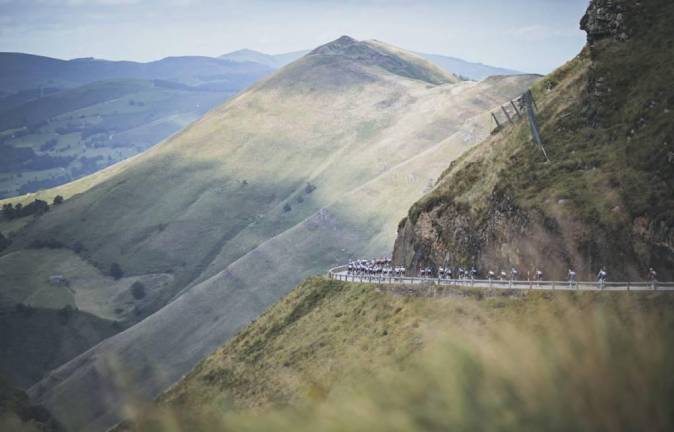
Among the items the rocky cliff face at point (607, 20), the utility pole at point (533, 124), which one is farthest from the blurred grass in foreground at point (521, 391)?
the rocky cliff face at point (607, 20)

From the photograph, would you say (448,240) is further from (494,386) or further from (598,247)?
(494,386)

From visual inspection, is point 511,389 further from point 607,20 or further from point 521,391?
point 607,20

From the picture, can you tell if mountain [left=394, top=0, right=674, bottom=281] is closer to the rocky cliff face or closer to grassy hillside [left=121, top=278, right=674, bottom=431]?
the rocky cliff face

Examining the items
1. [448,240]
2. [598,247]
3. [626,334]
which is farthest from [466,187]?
[626,334]

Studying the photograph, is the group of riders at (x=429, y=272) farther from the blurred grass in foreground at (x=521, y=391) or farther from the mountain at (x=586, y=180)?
the blurred grass in foreground at (x=521, y=391)

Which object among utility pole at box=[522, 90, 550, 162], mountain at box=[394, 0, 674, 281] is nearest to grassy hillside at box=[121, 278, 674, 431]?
mountain at box=[394, 0, 674, 281]

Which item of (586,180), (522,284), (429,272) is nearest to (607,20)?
(586,180)

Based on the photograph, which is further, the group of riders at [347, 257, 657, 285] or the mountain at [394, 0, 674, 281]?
the group of riders at [347, 257, 657, 285]
